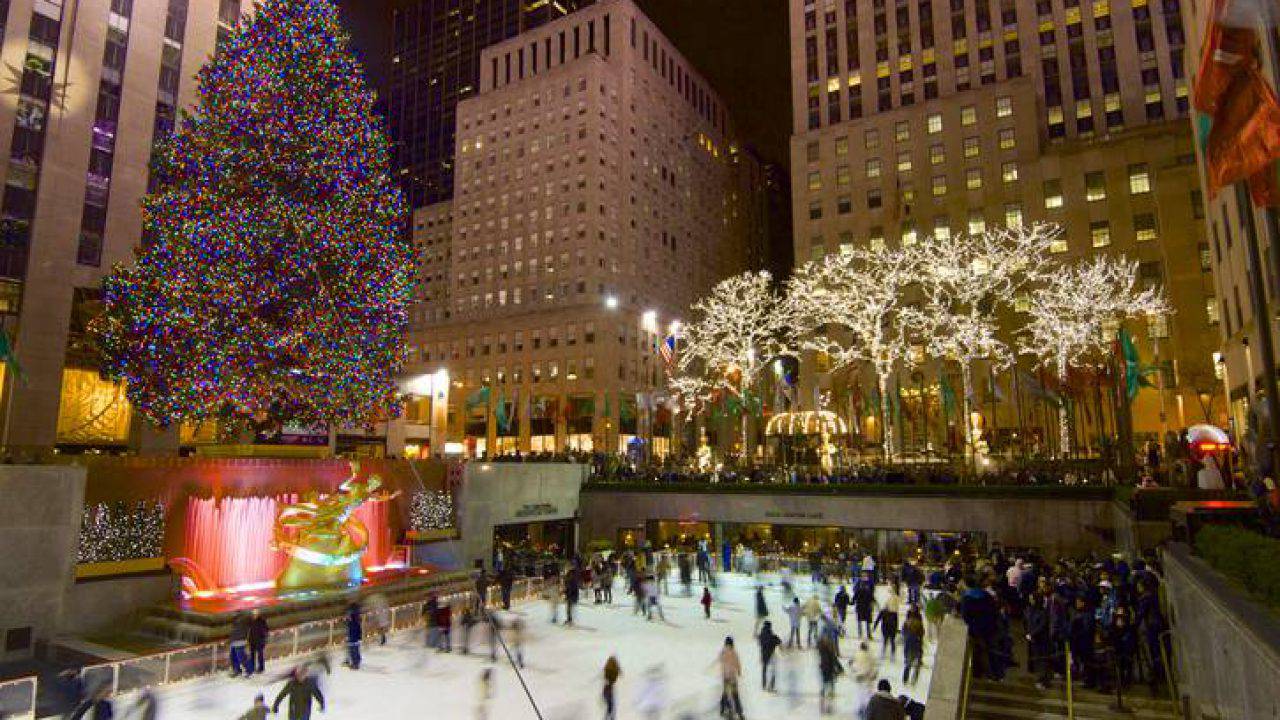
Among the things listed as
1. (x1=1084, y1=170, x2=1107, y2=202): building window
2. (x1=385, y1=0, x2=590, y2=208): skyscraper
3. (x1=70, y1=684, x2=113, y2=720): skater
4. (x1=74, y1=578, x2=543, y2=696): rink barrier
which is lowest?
(x1=74, y1=578, x2=543, y2=696): rink barrier

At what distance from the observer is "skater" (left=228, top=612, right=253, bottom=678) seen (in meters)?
15.8

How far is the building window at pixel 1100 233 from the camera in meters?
56.6

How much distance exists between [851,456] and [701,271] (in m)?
65.2

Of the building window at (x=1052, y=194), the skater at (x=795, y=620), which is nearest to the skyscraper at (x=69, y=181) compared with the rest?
the skater at (x=795, y=620)

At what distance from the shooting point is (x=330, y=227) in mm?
25109

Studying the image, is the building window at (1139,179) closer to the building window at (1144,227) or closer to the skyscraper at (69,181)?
the building window at (1144,227)

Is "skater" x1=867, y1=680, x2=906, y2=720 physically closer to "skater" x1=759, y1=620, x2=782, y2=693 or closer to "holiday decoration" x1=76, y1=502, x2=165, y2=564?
"skater" x1=759, y1=620, x2=782, y2=693

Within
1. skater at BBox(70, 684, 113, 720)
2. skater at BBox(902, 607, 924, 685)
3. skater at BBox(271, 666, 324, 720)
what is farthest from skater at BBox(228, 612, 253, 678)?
skater at BBox(902, 607, 924, 685)

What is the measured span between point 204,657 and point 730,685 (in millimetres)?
10750

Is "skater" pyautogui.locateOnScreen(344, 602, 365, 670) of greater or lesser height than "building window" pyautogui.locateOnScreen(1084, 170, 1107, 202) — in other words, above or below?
below

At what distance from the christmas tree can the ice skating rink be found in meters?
9.92

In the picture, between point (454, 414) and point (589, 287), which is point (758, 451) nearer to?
point (589, 287)

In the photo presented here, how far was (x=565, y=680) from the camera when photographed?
16.2 m

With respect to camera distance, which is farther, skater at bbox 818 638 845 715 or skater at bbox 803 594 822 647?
skater at bbox 803 594 822 647
